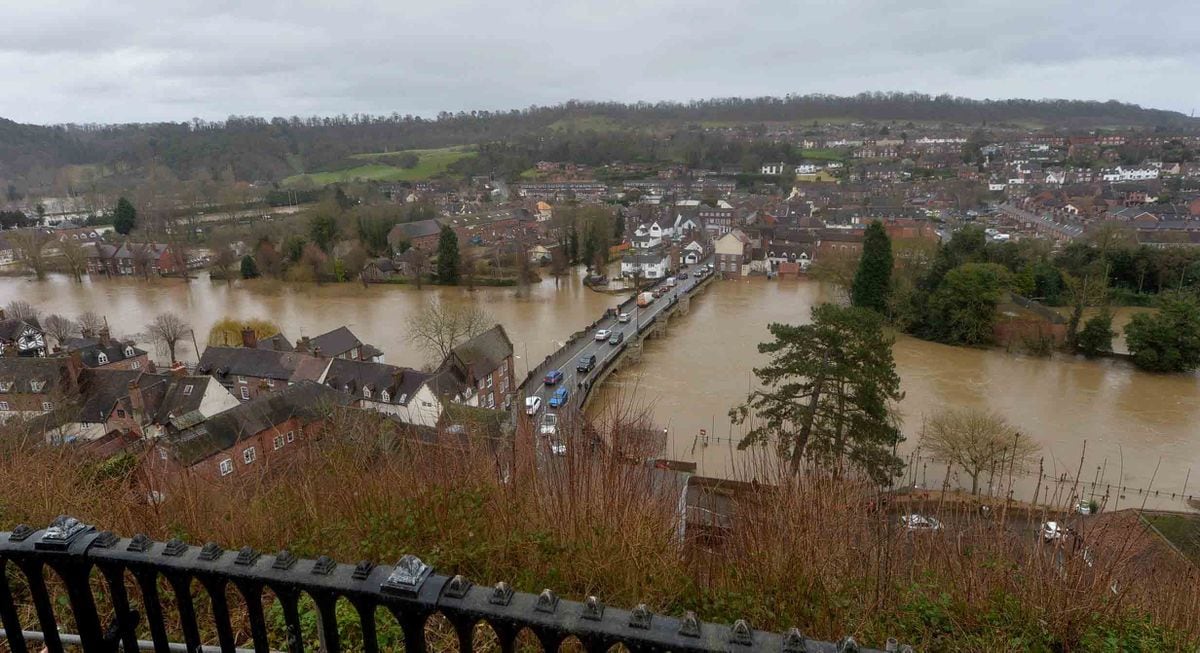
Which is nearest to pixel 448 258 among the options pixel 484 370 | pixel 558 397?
pixel 484 370

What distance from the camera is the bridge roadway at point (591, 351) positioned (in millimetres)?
17172

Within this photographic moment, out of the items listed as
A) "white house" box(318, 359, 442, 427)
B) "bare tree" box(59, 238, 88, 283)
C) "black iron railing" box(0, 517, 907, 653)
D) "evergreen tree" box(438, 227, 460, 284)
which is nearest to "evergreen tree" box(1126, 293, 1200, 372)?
"white house" box(318, 359, 442, 427)

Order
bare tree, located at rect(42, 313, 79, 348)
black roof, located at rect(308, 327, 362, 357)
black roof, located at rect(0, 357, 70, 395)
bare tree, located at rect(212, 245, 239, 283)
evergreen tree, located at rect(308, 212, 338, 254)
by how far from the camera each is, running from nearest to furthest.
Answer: black roof, located at rect(0, 357, 70, 395), black roof, located at rect(308, 327, 362, 357), bare tree, located at rect(42, 313, 79, 348), bare tree, located at rect(212, 245, 239, 283), evergreen tree, located at rect(308, 212, 338, 254)

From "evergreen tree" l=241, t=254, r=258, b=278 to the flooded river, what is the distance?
772 millimetres

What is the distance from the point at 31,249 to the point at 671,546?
149ft

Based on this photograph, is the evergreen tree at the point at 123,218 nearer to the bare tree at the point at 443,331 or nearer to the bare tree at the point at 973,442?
the bare tree at the point at 443,331

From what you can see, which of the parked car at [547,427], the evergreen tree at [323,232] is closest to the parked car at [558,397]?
the parked car at [547,427]

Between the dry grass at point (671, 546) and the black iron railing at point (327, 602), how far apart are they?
100 cm

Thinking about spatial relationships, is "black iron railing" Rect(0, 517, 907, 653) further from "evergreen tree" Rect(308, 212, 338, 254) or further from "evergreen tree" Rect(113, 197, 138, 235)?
"evergreen tree" Rect(113, 197, 138, 235)

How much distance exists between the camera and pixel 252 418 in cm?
1099

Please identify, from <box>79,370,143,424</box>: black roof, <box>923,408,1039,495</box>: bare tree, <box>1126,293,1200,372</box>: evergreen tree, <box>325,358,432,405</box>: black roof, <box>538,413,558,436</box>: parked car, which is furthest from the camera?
<box>1126,293,1200,372</box>: evergreen tree

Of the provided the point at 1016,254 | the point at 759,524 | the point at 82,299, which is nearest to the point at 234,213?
the point at 82,299

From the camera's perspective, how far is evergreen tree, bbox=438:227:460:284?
3170 cm

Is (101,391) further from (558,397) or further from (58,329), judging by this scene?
(58,329)
